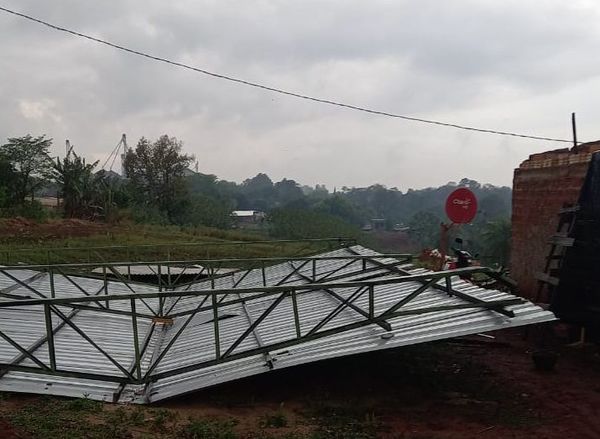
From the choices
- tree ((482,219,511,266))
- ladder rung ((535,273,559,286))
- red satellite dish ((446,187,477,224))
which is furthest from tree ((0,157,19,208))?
tree ((482,219,511,266))

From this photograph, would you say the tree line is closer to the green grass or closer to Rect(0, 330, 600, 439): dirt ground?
the green grass

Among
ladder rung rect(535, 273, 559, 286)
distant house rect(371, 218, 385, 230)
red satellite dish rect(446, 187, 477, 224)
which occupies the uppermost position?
red satellite dish rect(446, 187, 477, 224)

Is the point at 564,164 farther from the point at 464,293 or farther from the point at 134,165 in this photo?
the point at 134,165

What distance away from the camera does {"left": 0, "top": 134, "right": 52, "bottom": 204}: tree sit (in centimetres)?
3025

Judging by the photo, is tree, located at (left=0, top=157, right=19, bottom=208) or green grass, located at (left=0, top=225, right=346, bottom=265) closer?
green grass, located at (left=0, top=225, right=346, bottom=265)

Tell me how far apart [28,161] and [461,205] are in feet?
94.1

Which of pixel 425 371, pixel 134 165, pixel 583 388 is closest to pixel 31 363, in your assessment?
pixel 425 371

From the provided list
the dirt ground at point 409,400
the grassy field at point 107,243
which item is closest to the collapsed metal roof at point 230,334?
the dirt ground at point 409,400

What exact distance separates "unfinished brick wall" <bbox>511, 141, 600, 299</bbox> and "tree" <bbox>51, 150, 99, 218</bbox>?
72.0 feet

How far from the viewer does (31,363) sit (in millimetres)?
7359

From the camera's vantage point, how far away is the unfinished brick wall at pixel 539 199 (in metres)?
10.9

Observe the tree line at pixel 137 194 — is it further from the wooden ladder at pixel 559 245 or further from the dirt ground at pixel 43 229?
the wooden ladder at pixel 559 245

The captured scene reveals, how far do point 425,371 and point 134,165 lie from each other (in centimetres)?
3242

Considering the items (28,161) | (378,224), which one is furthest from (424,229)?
(28,161)
